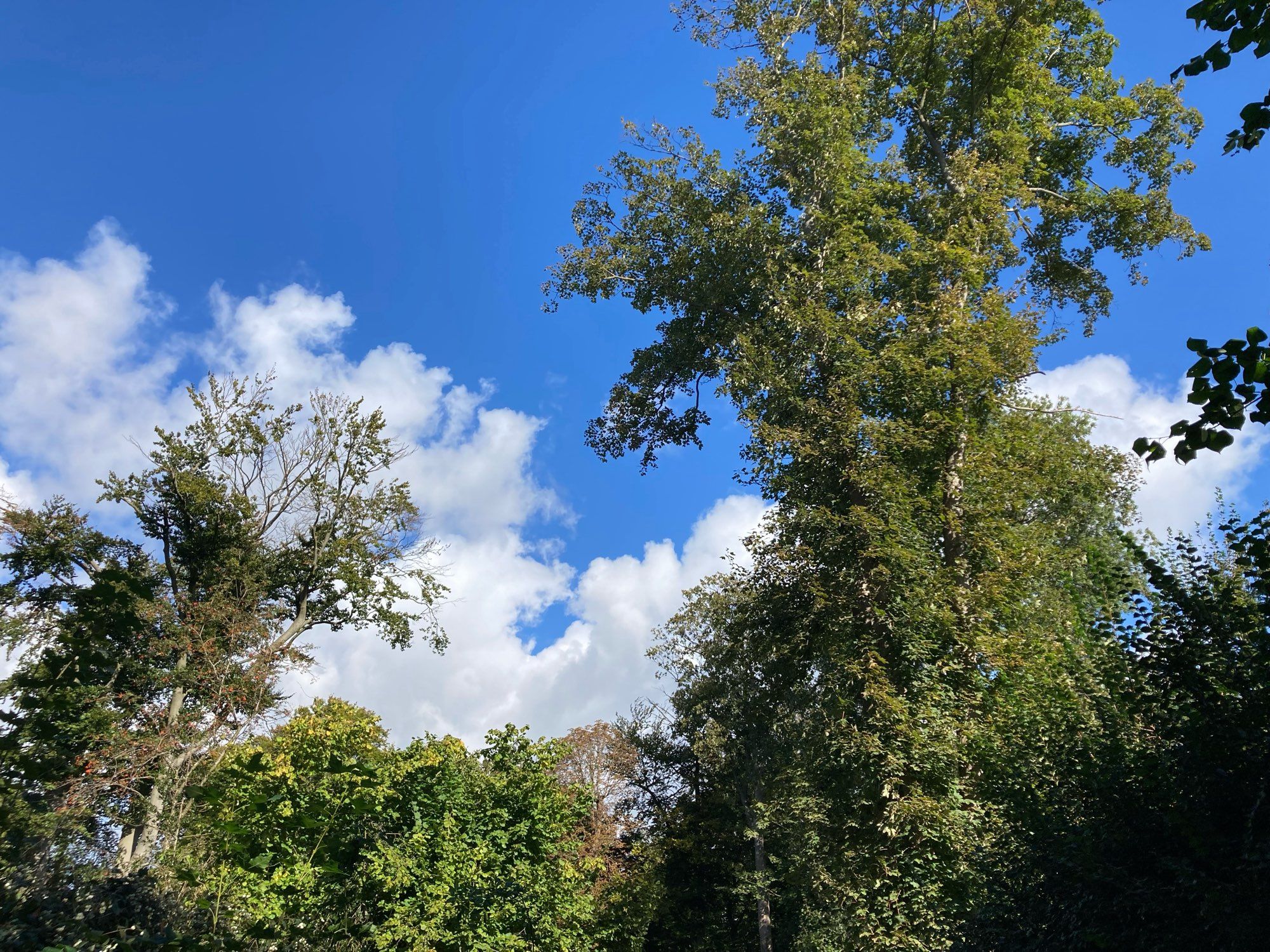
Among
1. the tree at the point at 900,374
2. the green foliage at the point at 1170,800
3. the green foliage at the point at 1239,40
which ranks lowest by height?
the green foliage at the point at 1170,800

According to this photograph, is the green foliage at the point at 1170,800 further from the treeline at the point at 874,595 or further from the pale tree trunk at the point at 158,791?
the pale tree trunk at the point at 158,791

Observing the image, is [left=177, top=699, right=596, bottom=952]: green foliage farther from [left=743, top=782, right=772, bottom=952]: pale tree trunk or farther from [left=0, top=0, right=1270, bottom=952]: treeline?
[left=743, top=782, right=772, bottom=952]: pale tree trunk

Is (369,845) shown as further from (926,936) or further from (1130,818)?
(1130,818)

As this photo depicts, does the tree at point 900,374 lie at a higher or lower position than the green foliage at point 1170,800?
higher

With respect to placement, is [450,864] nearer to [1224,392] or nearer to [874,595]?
[874,595]

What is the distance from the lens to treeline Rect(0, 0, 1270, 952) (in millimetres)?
Answer: 5758

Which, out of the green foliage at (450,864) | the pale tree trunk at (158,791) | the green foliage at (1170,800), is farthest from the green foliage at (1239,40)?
the pale tree trunk at (158,791)

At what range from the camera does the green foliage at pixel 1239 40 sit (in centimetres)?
313

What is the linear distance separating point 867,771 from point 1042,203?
36.0 ft

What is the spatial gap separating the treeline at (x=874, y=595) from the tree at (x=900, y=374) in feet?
0.21

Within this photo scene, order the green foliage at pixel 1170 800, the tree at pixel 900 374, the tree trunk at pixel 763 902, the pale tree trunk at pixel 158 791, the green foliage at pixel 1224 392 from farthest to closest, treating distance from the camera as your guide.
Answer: the tree trunk at pixel 763 902, the pale tree trunk at pixel 158 791, the tree at pixel 900 374, the green foliage at pixel 1170 800, the green foliage at pixel 1224 392

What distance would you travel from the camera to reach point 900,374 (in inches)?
506

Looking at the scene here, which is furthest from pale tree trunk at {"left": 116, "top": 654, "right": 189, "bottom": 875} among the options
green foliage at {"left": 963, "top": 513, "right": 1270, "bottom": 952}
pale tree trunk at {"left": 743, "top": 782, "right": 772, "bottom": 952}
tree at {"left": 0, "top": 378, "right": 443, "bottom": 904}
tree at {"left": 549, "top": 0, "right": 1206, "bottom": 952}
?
pale tree trunk at {"left": 743, "top": 782, "right": 772, "bottom": 952}

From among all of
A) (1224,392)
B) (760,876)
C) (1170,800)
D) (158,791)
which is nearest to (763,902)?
(760,876)
